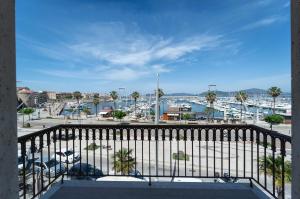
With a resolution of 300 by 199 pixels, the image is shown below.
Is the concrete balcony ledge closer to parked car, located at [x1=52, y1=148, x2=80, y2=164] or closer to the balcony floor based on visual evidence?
the balcony floor

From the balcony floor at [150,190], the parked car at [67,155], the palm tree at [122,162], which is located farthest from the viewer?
the palm tree at [122,162]

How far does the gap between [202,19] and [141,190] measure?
14820 millimetres

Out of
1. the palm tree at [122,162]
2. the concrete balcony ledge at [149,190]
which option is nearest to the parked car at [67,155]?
the concrete balcony ledge at [149,190]

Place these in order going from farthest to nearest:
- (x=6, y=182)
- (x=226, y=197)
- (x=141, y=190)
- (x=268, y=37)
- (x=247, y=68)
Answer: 1. (x=247, y=68)
2. (x=268, y=37)
3. (x=141, y=190)
4. (x=226, y=197)
5. (x=6, y=182)

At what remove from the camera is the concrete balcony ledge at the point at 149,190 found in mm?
3139

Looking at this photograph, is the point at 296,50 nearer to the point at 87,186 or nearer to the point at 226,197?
the point at 226,197

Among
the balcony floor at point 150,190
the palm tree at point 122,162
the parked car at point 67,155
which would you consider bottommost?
the palm tree at point 122,162

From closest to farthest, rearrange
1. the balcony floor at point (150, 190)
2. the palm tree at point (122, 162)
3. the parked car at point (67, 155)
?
the balcony floor at point (150, 190), the parked car at point (67, 155), the palm tree at point (122, 162)

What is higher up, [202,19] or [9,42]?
[202,19]

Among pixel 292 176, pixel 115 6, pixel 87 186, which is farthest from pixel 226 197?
pixel 115 6

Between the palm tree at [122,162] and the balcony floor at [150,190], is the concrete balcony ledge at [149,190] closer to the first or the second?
the balcony floor at [150,190]

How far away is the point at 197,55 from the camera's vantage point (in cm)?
3981

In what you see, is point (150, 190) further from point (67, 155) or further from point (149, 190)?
point (67, 155)

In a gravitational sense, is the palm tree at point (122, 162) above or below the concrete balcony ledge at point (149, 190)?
below
